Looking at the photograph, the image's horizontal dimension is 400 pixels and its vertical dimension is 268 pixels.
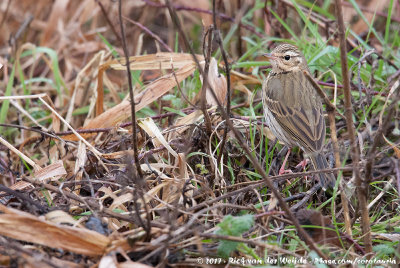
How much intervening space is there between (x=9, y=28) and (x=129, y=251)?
5.42m

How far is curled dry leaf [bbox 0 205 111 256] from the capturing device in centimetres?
288

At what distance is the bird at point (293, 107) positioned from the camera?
4.36 metres

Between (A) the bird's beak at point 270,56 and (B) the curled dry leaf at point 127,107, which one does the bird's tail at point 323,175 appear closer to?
(A) the bird's beak at point 270,56

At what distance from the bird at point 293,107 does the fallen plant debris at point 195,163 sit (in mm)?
151

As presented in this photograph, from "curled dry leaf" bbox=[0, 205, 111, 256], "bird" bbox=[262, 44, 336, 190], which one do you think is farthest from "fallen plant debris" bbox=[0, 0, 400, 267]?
"bird" bbox=[262, 44, 336, 190]

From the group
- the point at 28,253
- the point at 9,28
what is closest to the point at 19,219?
the point at 28,253

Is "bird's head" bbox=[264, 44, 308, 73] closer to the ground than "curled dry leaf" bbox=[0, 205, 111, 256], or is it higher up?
higher up

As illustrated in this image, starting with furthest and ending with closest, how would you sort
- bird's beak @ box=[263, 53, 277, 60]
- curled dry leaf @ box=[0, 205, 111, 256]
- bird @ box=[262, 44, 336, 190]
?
bird's beak @ box=[263, 53, 277, 60] → bird @ box=[262, 44, 336, 190] → curled dry leaf @ box=[0, 205, 111, 256]

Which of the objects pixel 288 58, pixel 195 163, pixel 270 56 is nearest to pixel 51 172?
pixel 195 163

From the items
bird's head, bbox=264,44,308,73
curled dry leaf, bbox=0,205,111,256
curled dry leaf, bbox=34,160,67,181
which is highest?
bird's head, bbox=264,44,308,73

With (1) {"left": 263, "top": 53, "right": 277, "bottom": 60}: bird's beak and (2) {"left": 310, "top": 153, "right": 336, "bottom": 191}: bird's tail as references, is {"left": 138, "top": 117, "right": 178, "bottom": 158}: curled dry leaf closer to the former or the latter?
(2) {"left": 310, "top": 153, "right": 336, "bottom": 191}: bird's tail

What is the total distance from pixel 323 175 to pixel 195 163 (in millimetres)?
1020

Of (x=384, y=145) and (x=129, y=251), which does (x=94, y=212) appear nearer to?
(x=129, y=251)

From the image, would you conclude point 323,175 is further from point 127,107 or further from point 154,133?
point 127,107
